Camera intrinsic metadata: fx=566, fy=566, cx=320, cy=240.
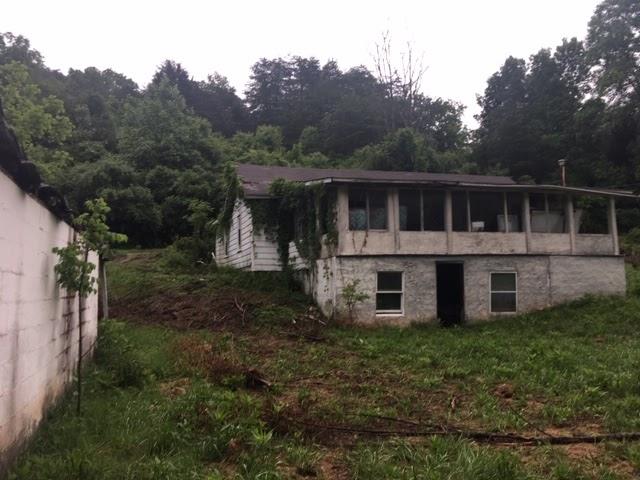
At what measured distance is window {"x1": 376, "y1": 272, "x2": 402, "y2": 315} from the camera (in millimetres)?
16675

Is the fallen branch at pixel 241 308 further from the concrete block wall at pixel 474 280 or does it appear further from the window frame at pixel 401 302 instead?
the window frame at pixel 401 302

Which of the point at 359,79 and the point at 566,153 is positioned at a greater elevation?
the point at 359,79

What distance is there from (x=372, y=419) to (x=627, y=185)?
35.5 m

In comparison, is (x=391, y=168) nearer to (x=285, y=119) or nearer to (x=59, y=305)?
(x=285, y=119)

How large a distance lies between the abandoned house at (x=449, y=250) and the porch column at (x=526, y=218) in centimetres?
3

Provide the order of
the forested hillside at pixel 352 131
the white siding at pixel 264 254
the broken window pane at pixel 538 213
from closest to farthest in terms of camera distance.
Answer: the broken window pane at pixel 538 213 → the white siding at pixel 264 254 → the forested hillside at pixel 352 131

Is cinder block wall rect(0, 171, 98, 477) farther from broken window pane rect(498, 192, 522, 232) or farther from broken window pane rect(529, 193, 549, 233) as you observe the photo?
broken window pane rect(529, 193, 549, 233)

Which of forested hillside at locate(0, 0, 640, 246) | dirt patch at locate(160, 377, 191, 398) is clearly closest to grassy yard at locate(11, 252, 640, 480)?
dirt patch at locate(160, 377, 191, 398)

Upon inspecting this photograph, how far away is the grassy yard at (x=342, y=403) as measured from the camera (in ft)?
16.9

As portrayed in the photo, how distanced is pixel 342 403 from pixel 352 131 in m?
43.0

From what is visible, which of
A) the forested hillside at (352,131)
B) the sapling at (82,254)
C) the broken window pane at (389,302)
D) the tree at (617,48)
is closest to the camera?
the sapling at (82,254)

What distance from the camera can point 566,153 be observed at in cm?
4009

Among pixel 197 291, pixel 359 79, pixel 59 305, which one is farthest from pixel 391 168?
pixel 59 305

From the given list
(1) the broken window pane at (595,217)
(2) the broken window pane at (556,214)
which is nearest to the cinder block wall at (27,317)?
(2) the broken window pane at (556,214)
